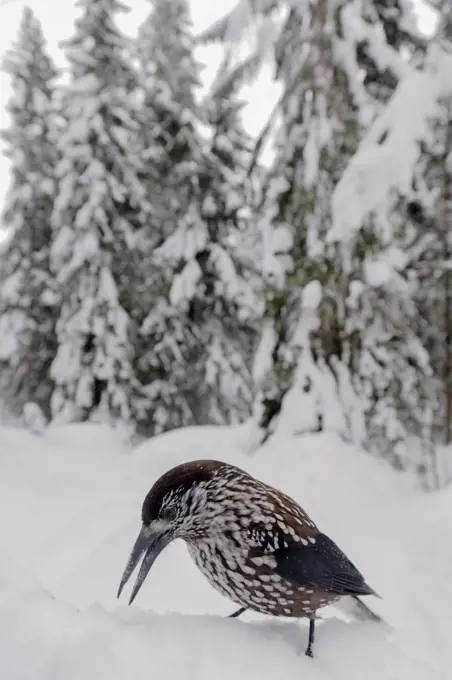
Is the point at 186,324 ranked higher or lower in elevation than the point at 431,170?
lower

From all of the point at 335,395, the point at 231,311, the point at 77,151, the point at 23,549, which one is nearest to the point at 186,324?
the point at 231,311

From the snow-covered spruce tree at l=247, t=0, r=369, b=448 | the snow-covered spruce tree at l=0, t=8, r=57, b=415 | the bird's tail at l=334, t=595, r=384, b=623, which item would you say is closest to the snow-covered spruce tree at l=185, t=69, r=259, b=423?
the snow-covered spruce tree at l=0, t=8, r=57, b=415

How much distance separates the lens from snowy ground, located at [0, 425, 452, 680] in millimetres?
1325

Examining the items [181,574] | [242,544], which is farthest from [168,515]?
[181,574]

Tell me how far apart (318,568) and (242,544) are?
0.28 meters

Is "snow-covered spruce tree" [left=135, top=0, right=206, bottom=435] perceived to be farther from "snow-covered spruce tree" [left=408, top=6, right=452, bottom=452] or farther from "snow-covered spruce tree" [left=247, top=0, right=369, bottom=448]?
"snow-covered spruce tree" [left=408, top=6, right=452, bottom=452]

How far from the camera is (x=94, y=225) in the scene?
466 inches

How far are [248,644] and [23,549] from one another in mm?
2494

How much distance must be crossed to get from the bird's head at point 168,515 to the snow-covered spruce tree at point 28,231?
12.2 metres

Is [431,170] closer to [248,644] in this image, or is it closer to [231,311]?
[248,644]

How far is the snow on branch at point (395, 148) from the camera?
187 inches

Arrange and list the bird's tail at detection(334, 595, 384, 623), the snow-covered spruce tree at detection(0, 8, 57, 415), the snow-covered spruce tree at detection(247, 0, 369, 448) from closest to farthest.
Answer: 1. the bird's tail at detection(334, 595, 384, 623)
2. the snow-covered spruce tree at detection(247, 0, 369, 448)
3. the snow-covered spruce tree at detection(0, 8, 57, 415)

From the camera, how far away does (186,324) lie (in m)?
12.3

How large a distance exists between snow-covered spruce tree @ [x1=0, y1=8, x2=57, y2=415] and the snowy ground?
5976mm
